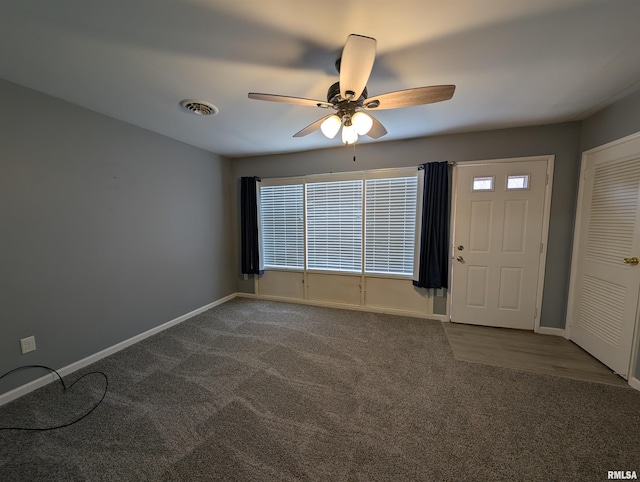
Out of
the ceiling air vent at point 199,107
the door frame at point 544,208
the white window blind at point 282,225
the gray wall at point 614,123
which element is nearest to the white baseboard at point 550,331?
the door frame at point 544,208

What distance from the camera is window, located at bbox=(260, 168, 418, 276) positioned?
132 inches

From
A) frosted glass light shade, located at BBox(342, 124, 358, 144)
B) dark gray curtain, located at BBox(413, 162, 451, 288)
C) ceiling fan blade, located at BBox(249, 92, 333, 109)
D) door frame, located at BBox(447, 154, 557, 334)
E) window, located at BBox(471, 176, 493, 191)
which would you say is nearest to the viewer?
ceiling fan blade, located at BBox(249, 92, 333, 109)

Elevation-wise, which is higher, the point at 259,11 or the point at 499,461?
the point at 259,11

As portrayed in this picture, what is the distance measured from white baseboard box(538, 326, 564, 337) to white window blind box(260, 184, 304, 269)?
3.22 metres

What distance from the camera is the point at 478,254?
10.00 ft

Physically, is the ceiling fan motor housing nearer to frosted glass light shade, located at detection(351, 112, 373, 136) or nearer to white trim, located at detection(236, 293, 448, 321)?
frosted glass light shade, located at detection(351, 112, 373, 136)

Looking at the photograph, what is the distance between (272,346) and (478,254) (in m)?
2.75

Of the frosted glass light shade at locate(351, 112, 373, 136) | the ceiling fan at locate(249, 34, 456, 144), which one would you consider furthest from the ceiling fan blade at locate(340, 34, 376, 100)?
the frosted glass light shade at locate(351, 112, 373, 136)

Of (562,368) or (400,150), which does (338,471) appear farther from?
(400,150)

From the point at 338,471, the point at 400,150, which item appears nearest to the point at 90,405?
the point at 338,471

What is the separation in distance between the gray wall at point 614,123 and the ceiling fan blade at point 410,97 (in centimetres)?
196

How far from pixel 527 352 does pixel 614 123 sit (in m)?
2.34

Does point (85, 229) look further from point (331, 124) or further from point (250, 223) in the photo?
point (331, 124)

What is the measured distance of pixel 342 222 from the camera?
3.65m
